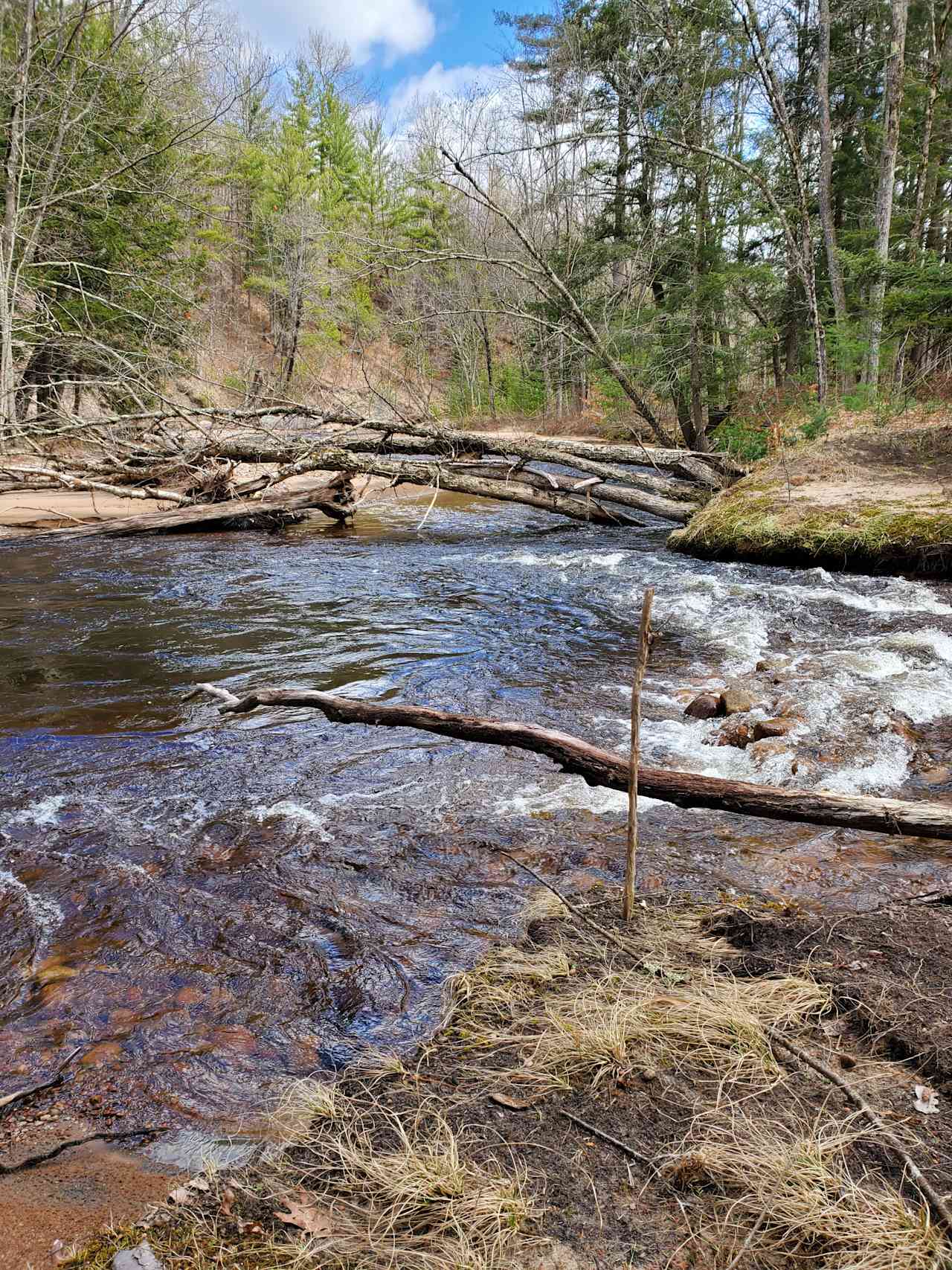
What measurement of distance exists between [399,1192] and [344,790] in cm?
281

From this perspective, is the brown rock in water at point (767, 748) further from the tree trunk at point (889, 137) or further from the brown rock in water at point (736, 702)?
the tree trunk at point (889, 137)

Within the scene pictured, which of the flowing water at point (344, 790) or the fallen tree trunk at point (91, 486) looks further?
the fallen tree trunk at point (91, 486)

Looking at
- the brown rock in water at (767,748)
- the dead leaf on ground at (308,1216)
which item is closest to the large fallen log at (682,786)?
the dead leaf on ground at (308,1216)

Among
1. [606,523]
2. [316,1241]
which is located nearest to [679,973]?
[316,1241]

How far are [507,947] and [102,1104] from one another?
4.53 feet

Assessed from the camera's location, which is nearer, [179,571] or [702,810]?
[702,810]

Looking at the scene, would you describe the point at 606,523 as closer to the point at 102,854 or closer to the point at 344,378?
the point at 102,854

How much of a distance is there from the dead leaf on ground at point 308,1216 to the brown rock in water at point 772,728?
3912 millimetres

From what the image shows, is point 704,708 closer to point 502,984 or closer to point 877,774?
point 877,774

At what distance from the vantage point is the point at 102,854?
366cm

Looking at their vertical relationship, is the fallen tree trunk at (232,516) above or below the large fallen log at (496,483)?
below

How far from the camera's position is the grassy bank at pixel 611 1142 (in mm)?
1617

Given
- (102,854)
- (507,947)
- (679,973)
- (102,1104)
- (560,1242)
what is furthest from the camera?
(102,854)

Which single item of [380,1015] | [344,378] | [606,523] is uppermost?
[344,378]
